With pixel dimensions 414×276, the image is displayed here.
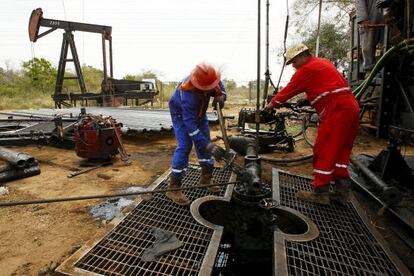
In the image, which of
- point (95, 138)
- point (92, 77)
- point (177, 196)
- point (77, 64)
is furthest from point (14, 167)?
point (92, 77)

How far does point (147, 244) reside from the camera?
2.35 meters

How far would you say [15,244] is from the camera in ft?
8.32

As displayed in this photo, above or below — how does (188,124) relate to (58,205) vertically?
above

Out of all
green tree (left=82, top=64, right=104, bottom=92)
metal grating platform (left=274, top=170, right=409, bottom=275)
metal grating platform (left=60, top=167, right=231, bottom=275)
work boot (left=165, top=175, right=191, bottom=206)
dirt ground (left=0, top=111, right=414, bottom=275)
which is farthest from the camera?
green tree (left=82, top=64, right=104, bottom=92)

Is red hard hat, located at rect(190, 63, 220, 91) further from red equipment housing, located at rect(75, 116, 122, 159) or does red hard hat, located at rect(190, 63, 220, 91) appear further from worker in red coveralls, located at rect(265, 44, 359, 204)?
red equipment housing, located at rect(75, 116, 122, 159)

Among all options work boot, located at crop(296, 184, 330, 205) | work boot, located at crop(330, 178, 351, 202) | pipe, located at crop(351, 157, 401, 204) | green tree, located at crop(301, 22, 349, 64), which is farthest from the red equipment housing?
green tree, located at crop(301, 22, 349, 64)

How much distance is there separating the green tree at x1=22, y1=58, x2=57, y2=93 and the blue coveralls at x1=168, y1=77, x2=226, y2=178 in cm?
2173

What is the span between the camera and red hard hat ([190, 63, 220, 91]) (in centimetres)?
293

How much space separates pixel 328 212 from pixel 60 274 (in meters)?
2.46

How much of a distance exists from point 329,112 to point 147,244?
2115 millimetres

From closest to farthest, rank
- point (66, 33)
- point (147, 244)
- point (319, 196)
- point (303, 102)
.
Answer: point (147, 244), point (319, 196), point (303, 102), point (66, 33)

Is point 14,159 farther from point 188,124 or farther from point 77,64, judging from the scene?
point 77,64

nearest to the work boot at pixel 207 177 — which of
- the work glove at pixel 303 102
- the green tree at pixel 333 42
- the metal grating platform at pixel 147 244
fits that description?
the metal grating platform at pixel 147 244

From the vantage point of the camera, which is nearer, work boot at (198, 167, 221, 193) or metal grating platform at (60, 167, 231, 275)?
metal grating platform at (60, 167, 231, 275)
